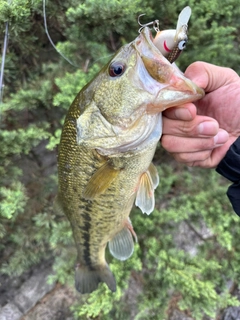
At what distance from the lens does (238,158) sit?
121 centimetres

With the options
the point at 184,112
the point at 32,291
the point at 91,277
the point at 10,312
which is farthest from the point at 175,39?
the point at 10,312

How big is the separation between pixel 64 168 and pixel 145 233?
1.13 meters

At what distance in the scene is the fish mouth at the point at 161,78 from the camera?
0.86 meters

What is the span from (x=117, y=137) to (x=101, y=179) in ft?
0.63

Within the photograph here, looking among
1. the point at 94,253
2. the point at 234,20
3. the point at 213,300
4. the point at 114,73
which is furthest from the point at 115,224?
the point at 234,20

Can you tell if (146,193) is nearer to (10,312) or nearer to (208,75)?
(208,75)

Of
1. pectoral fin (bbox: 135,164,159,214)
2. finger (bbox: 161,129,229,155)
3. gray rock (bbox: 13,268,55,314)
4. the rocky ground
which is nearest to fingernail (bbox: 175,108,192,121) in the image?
finger (bbox: 161,129,229,155)

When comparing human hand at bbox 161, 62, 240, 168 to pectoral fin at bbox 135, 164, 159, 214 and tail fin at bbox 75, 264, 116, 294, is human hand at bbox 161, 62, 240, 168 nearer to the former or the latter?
pectoral fin at bbox 135, 164, 159, 214

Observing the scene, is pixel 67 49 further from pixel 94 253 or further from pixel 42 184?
pixel 94 253

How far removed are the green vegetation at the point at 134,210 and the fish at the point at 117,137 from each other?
0.60 metres

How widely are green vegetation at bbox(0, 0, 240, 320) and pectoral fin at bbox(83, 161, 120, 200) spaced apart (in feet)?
2.42

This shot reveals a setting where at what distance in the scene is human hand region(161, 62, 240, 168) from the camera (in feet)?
3.41

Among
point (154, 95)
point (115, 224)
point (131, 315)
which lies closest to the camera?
point (154, 95)

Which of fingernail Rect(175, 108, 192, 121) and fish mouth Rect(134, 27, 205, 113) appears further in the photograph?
fingernail Rect(175, 108, 192, 121)
